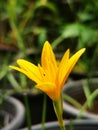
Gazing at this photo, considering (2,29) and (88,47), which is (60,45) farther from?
(2,29)

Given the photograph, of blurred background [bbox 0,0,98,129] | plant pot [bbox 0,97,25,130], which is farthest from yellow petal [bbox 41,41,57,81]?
blurred background [bbox 0,0,98,129]

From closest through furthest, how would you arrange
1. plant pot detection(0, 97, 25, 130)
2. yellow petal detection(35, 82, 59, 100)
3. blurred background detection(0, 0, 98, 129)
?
1. yellow petal detection(35, 82, 59, 100)
2. plant pot detection(0, 97, 25, 130)
3. blurred background detection(0, 0, 98, 129)

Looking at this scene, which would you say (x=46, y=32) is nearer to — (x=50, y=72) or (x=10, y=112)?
(x=10, y=112)

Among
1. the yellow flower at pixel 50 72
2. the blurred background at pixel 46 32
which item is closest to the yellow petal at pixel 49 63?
the yellow flower at pixel 50 72

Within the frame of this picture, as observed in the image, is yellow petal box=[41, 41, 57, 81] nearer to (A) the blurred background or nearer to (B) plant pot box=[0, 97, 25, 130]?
(B) plant pot box=[0, 97, 25, 130]

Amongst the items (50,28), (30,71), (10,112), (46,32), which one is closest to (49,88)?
(30,71)

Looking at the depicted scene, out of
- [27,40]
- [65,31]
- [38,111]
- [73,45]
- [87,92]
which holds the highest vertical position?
[27,40]

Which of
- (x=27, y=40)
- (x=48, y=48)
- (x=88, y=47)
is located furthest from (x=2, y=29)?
(x=48, y=48)

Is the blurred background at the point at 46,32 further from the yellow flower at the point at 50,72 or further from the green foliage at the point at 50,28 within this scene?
the yellow flower at the point at 50,72
